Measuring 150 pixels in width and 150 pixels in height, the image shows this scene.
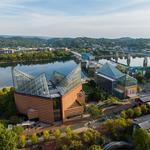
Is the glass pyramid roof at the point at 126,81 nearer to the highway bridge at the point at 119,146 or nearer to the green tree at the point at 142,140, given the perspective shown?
the highway bridge at the point at 119,146

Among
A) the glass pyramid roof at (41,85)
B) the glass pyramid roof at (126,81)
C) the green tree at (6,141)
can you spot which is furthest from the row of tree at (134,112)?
the green tree at (6,141)

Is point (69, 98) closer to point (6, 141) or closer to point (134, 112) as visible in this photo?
point (134, 112)

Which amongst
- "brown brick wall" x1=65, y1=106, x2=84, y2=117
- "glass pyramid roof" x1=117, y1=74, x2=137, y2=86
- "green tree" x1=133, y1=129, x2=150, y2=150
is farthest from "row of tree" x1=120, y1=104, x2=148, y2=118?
"glass pyramid roof" x1=117, y1=74, x2=137, y2=86

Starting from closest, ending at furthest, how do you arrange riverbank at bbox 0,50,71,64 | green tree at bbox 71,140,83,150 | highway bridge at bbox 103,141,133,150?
green tree at bbox 71,140,83,150 < highway bridge at bbox 103,141,133,150 < riverbank at bbox 0,50,71,64

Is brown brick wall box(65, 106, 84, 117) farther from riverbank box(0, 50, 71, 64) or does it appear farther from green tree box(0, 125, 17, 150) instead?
riverbank box(0, 50, 71, 64)

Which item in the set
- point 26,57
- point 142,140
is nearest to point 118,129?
point 142,140

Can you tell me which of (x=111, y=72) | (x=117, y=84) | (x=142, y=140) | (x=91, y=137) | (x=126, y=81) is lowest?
(x=91, y=137)

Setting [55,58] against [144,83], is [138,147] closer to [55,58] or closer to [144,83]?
[144,83]
